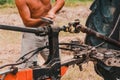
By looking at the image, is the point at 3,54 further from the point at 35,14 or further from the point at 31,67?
the point at 31,67

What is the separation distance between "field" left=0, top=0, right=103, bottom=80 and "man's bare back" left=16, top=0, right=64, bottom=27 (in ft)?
4.13

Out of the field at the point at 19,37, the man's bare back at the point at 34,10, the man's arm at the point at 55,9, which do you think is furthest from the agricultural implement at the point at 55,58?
the field at the point at 19,37

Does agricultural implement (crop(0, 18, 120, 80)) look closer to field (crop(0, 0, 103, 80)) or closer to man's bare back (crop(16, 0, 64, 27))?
man's bare back (crop(16, 0, 64, 27))

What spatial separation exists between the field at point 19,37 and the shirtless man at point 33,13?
113 centimetres

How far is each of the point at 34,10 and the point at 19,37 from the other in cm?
534

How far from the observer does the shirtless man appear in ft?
16.6

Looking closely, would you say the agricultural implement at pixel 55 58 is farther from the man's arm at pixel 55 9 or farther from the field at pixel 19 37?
the field at pixel 19 37

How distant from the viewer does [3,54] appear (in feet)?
28.5

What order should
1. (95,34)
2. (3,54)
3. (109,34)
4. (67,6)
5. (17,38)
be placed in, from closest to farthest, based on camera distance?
(95,34), (109,34), (3,54), (17,38), (67,6)

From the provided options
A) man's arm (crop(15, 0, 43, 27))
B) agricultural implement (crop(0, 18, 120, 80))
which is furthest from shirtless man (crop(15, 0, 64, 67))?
agricultural implement (crop(0, 18, 120, 80))

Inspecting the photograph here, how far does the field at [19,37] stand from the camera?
6.83m

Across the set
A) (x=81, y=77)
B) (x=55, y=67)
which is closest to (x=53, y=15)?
(x=55, y=67)

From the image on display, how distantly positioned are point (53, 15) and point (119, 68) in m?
1.05

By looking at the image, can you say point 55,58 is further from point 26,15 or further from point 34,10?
point 34,10
